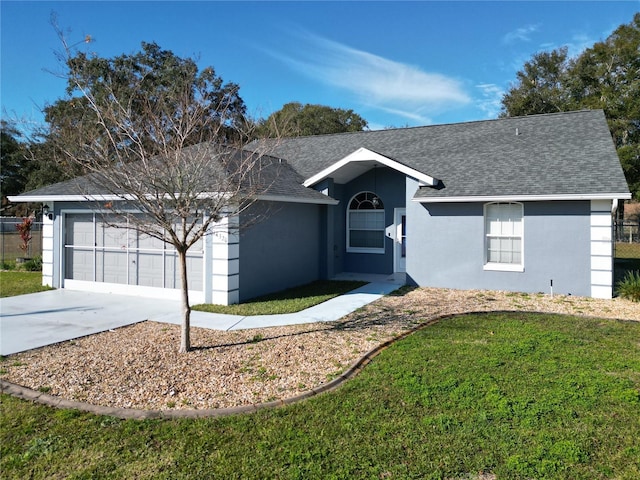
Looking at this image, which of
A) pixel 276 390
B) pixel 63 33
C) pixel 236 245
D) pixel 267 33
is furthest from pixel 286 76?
pixel 276 390

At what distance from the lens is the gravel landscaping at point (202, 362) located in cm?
529

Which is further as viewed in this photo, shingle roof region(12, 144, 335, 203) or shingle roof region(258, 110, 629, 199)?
shingle roof region(258, 110, 629, 199)

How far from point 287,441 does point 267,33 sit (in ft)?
43.3

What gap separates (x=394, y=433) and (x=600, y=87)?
40121mm

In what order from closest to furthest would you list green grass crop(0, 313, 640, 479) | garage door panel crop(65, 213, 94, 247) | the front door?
green grass crop(0, 313, 640, 479), garage door panel crop(65, 213, 94, 247), the front door

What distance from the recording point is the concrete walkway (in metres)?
7.93

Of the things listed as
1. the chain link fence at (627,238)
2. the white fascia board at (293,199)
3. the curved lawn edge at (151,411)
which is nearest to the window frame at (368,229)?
the white fascia board at (293,199)

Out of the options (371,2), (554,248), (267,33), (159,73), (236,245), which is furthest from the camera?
(159,73)

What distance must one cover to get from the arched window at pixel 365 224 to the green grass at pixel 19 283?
398 inches

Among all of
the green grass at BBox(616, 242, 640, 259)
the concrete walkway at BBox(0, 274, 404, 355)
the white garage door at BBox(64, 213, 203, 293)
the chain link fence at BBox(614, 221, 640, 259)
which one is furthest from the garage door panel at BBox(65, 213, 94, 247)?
the chain link fence at BBox(614, 221, 640, 259)

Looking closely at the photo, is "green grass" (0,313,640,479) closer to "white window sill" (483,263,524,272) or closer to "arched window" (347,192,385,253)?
"white window sill" (483,263,524,272)

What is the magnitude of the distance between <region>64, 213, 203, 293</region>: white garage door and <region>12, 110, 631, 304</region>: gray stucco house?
37 mm

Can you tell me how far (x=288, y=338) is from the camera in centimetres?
766

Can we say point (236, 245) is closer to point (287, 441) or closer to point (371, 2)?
point (287, 441)
